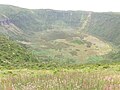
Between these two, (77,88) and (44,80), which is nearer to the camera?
(77,88)

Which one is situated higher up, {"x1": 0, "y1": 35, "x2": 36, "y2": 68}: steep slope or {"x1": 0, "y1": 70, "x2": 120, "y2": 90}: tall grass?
{"x1": 0, "y1": 70, "x2": 120, "y2": 90}: tall grass

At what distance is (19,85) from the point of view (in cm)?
1236

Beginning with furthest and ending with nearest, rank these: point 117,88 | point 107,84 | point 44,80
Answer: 1. point 44,80
2. point 107,84
3. point 117,88

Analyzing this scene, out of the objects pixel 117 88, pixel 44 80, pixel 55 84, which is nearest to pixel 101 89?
pixel 117 88

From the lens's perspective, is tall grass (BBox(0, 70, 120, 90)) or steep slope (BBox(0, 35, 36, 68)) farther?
steep slope (BBox(0, 35, 36, 68))

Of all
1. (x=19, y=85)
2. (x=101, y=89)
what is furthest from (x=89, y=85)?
(x=19, y=85)

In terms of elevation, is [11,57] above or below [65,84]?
below

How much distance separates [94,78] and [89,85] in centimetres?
173

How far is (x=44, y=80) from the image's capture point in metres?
12.7

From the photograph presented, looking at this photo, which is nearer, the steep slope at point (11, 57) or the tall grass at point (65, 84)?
the tall grass at point (65, 84)

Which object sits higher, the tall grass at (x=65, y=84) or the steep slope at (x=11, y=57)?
the tall grass at (x=65, y=84)

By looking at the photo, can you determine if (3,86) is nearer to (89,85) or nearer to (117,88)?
(89,85)

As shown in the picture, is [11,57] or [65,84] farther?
[11,57]

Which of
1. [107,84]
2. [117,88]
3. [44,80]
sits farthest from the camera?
[44,80]
